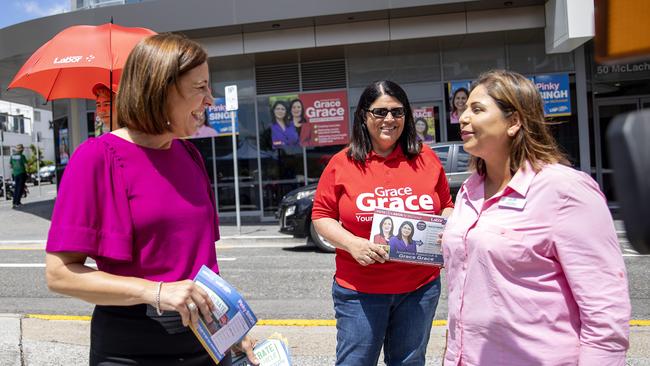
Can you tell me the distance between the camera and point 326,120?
1551 cm

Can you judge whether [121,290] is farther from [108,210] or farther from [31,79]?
[31,79]

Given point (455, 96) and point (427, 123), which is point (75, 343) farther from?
point (455, 96)

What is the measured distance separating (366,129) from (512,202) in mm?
1154

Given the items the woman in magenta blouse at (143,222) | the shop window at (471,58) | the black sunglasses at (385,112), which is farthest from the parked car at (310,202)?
the woman in magenta blouse at (143,222)

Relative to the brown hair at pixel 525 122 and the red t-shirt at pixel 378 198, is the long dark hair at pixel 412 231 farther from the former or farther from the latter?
the brown hair at pixel 525 122

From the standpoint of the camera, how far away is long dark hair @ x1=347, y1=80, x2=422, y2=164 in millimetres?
2953

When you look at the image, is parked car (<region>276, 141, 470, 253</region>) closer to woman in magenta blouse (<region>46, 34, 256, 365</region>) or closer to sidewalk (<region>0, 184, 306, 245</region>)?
sidewalk (<region>0, 184, 306, 245</region>)

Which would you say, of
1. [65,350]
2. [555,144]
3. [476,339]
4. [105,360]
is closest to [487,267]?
[476,339]

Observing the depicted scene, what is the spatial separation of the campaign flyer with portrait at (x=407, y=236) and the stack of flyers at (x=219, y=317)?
99 centimetres

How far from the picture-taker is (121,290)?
1634 mm

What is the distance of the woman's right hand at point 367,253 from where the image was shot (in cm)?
260

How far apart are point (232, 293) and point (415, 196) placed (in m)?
1.36

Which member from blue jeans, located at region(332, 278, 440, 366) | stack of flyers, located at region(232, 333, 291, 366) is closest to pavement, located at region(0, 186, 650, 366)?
blue jeans, located at region(332, 278, 440, 366)

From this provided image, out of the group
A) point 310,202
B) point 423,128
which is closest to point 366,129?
point 310,202
